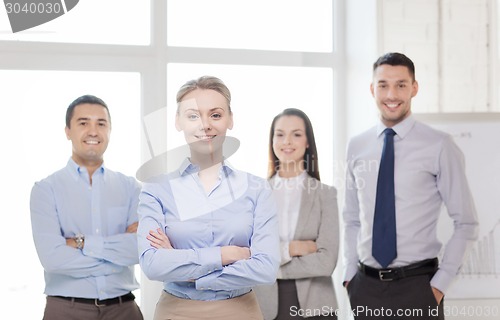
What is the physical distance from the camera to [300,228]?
307 centimetres

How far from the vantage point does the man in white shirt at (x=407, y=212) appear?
2900mm

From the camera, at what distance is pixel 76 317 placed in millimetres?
2764

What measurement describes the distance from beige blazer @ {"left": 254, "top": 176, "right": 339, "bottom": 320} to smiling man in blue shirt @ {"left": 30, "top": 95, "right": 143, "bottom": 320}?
0.65 metres

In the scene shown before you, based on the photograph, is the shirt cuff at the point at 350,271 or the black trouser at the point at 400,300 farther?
the shirt cuff at the point at 350,271

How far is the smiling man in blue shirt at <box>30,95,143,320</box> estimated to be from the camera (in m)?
2.76

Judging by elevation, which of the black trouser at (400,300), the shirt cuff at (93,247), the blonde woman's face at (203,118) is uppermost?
the blonde woman's face at (203,118)

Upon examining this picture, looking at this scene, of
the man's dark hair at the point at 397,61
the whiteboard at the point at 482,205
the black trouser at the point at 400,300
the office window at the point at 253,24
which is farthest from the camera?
the office window at the point at 253,24

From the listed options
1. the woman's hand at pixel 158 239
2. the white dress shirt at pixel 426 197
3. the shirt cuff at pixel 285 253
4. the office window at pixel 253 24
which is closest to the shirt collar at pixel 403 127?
the white dress shirt at pixel 426 197

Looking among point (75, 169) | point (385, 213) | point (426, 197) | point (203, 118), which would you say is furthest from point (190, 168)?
point (426, 197)

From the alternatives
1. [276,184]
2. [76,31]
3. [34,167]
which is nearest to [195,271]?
[276,184]

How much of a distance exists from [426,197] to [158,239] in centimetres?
138

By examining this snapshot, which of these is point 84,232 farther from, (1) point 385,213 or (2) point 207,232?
(1) point 385,213

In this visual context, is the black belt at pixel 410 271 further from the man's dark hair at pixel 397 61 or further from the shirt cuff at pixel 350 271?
the man's dark hair at pixel 397 61

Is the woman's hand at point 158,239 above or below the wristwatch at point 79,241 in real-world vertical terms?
above
